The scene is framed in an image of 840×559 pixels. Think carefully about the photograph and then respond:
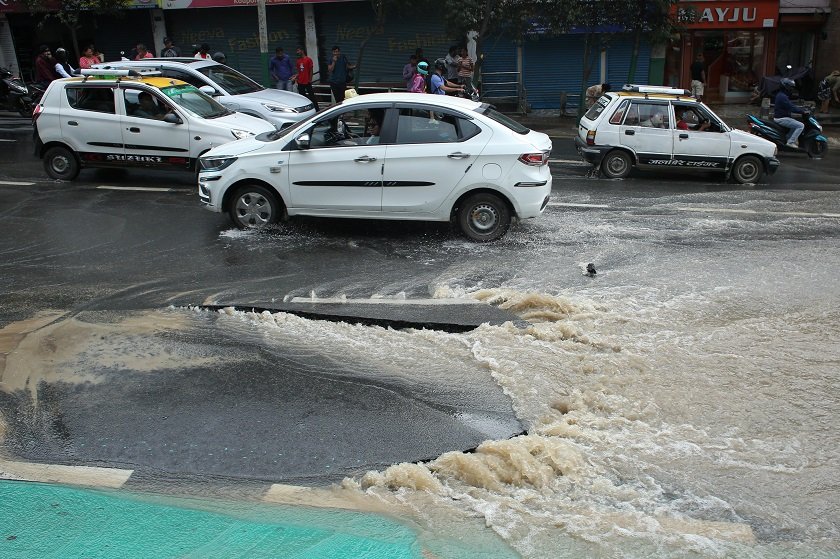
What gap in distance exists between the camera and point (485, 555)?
Answer: 4660 mm

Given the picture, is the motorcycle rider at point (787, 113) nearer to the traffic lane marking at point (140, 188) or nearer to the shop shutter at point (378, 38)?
the shop shutter at point (378, 38)

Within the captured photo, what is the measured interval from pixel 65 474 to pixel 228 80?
12.5m

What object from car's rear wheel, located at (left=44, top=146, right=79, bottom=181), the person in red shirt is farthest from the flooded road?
the person in red shirt

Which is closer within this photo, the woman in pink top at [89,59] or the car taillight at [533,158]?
the car taillight at [533,158]

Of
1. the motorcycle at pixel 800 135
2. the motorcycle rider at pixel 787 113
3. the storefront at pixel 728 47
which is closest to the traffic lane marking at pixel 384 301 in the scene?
the motorcycle at pixel 800 135

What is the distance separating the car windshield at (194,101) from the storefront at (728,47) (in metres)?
14.4

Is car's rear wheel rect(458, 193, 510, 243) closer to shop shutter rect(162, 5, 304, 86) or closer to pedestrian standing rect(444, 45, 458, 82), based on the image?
Result: pedestrian standing rect(444, 45, 458, 82)

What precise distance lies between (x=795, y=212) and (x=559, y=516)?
28.5 feet

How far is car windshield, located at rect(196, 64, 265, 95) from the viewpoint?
16.3 m

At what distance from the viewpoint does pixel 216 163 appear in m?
10.5

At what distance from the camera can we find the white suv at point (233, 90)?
1547cm

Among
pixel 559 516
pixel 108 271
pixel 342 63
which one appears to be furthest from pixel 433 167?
pixel 342 63

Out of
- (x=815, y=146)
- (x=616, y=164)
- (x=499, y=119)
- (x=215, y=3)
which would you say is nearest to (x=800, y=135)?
(x=815, y=146)

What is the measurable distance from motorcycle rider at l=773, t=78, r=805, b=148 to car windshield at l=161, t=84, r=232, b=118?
10.8 metres
